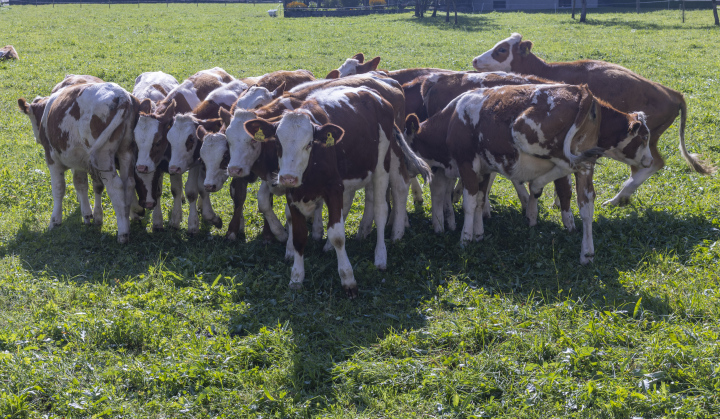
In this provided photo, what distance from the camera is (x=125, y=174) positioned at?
8328 mm

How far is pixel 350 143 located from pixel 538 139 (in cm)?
215

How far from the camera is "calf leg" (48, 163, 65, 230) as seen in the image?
848 centimetres

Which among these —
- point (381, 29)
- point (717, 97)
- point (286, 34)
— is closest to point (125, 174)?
point (717, 97)

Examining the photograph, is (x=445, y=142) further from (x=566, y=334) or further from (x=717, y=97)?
(x=717, y=97)

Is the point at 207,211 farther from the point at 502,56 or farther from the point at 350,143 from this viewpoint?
the point at 502,56

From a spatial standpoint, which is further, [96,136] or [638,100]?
[638,100]

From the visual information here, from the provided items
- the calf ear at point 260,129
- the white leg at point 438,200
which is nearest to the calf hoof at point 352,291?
the calf ear at point 260,129

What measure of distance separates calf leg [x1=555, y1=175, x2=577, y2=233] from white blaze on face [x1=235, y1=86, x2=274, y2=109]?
157 inches

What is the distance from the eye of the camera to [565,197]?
7.94 meters

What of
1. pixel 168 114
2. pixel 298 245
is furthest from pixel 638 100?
pixel 168 114

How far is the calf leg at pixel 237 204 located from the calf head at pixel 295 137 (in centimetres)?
179

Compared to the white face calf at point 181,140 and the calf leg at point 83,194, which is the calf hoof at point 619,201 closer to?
the white face calf at point 181,140

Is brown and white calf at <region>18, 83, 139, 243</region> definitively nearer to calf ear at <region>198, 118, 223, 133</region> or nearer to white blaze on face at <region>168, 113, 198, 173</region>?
white blaze on face at <region>168, 113, 198, 173</region>

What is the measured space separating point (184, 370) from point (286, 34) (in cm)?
2627
